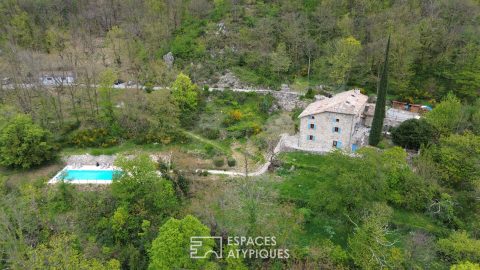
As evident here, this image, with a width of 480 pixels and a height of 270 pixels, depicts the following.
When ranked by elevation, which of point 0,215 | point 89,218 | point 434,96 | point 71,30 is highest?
point 71,30

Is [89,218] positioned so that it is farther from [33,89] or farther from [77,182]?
[33,89]

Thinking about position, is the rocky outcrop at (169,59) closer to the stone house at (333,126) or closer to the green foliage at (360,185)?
the stone house at (333,126)

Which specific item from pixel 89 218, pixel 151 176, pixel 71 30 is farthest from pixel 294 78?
pixel 71 30

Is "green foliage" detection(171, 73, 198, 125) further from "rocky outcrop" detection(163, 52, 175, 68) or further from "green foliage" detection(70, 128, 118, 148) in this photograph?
"rocky outcrop" detection(163, 52, 175, 68)

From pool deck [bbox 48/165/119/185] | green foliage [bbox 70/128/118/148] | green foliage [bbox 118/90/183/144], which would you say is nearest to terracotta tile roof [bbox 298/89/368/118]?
green foliage [bbox 118/90/183/144]

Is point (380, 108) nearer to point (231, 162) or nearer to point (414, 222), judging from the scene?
point (414, 222)

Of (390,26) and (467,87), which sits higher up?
(390,26)

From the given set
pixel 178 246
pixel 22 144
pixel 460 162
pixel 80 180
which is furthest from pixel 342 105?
pixel 22 144
